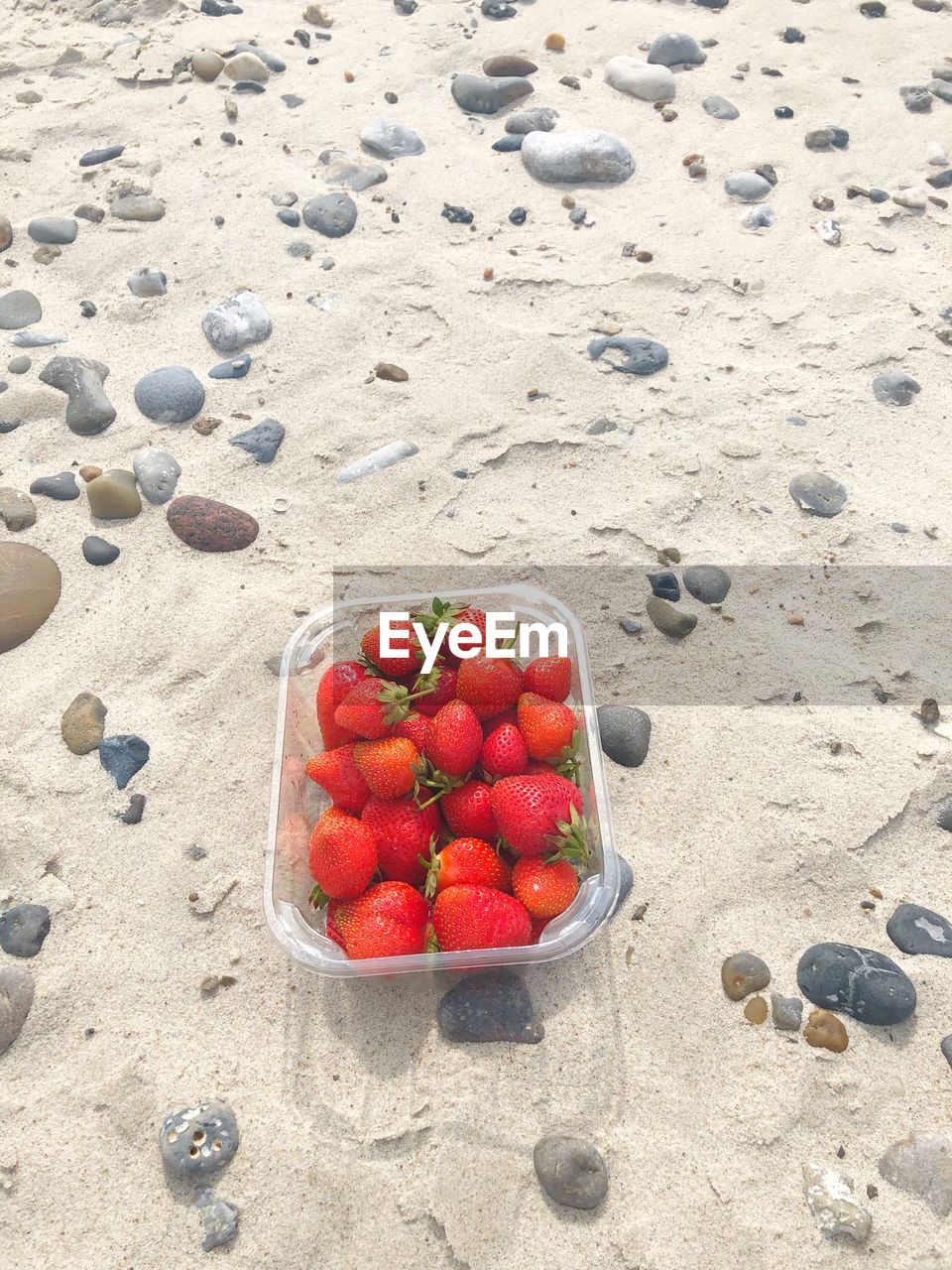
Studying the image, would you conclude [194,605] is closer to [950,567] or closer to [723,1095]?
[723,1095]

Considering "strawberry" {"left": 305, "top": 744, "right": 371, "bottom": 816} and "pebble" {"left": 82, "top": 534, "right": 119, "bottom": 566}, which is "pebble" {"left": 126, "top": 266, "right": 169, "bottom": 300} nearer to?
"pebble" {"left": 82, "top": 534, "right": 119, "bottom": 566}

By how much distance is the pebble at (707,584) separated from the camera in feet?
8.25

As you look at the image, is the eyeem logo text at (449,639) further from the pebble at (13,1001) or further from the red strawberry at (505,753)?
the pebble at (13,1001)

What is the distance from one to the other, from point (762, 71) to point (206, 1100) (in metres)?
4.46

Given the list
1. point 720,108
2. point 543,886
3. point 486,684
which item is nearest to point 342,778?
point 486,684

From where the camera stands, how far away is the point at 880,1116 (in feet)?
5.65

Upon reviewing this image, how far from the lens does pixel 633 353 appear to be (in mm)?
3080

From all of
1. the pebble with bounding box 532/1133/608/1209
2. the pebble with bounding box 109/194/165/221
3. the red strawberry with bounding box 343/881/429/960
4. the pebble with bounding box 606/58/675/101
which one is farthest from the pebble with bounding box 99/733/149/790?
the pebble with bounding box 606/58/675/101

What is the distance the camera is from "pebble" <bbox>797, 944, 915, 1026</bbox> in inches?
71.1

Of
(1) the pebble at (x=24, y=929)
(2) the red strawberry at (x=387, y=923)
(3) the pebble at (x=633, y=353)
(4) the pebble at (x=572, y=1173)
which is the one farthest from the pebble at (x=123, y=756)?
(3) the pebble at (x=633, y=353)

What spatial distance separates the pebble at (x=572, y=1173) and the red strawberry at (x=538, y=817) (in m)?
0.51

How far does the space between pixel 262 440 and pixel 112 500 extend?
479mm

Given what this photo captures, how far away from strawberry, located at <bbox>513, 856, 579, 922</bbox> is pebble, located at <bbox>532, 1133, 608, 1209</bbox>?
15.6 inches

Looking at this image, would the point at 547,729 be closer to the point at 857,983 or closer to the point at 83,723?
the point at 857,983
